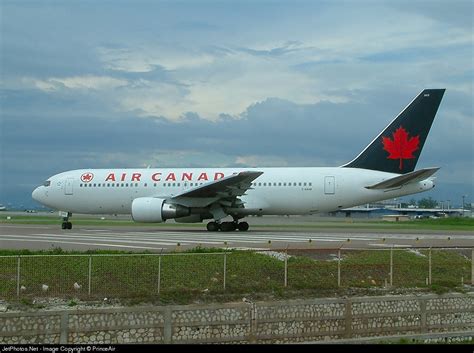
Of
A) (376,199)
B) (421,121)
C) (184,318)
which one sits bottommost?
(184,318)

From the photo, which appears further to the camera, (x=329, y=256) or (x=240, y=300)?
(x=329, y=256)

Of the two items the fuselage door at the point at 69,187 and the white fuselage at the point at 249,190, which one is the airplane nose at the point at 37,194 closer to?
the white fuselage at the point at 249,190

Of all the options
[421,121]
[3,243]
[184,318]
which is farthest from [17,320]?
[421,121]

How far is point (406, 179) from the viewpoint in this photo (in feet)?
116

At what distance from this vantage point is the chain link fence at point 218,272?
55.3ft

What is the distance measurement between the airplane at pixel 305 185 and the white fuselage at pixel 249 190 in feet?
0.18

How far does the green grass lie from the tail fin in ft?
51.4

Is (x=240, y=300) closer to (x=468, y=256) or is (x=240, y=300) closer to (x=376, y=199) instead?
(x=468, y=256)

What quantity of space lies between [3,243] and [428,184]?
21.6 metres

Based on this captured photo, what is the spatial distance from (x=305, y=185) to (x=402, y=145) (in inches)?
223

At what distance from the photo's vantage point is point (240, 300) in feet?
56.3

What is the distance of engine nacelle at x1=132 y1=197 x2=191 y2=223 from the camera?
36562 millimetres

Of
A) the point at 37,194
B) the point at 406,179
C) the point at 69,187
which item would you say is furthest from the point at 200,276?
the point at 37,194

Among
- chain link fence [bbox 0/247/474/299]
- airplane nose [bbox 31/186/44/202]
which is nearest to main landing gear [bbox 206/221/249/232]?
airplane nose [bbox 31/186/44/202]
